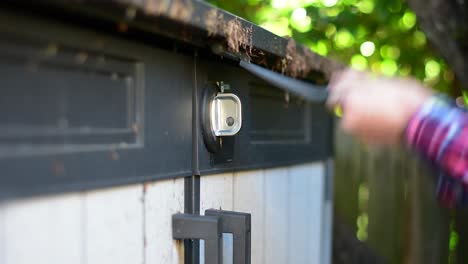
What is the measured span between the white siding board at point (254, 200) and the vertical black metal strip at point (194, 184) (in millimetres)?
288

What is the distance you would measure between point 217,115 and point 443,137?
0.76m

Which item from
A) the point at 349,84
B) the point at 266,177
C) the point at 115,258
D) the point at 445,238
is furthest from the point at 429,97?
the point at 445,238

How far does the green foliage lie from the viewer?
3750mm

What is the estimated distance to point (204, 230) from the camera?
4.59 ft

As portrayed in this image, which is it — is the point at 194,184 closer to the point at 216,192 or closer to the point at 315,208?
the point at 216,192

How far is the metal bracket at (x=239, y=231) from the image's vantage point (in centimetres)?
149

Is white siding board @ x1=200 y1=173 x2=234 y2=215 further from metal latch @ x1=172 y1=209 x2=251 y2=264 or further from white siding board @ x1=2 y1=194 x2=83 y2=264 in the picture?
white siding board @ x1=2 y1=194 x2=83 y2=264

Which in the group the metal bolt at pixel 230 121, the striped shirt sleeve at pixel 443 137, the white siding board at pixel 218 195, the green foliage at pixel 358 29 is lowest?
the white siding board at pixel 218 195

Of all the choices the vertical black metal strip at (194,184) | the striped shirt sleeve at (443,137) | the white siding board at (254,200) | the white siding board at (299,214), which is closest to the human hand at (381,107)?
the striped shirt sleeve at (443,137)

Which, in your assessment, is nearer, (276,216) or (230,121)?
(230,121)

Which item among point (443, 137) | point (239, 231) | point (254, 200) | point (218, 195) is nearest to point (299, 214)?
point (254, 200)

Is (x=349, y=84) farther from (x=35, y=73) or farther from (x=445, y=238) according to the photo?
(x=445, y=238)

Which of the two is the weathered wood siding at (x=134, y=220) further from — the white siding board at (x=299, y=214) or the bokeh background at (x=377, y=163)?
the bokeh background at (x=377, y=163)

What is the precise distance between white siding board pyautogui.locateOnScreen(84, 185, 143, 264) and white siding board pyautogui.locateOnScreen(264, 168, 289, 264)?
0.85 metres
